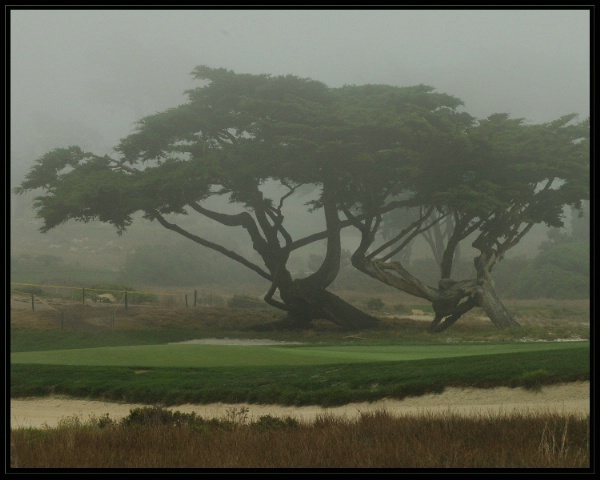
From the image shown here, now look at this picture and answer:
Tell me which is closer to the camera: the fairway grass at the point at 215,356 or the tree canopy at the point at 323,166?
the fairway grass at the point at 215,356

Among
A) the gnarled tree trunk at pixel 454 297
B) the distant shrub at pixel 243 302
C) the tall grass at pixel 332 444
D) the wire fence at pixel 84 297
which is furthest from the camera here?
the distant shrub at pixel 243 302

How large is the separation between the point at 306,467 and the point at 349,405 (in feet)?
14.4

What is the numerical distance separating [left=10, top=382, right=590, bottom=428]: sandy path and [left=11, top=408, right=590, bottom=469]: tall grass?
0.95m

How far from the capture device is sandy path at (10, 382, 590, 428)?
1034 cm

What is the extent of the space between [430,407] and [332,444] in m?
3.58

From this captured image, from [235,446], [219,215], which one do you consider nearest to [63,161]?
[219,215]

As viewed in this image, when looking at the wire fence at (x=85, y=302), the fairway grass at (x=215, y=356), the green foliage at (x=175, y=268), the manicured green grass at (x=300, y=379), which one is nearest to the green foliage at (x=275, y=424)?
the manicured green grass at (x=300, y=379)

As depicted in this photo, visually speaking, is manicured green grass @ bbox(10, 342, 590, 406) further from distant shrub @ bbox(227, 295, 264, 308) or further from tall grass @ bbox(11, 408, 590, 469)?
distant shrub @ bbox(227, 295, 264, 308)

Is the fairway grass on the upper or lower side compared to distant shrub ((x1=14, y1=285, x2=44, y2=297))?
lower

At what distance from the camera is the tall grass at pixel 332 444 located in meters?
7.62

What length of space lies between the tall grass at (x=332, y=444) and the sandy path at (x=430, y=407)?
95cm


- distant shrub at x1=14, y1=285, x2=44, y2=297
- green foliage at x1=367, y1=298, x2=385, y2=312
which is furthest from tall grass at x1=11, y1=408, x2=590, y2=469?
green foliage at x1=367, y1=298, x2=385, y2=312

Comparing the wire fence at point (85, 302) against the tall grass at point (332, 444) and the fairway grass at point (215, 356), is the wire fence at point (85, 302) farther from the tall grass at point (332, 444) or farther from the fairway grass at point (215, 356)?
the tall grass at point (332, 444)

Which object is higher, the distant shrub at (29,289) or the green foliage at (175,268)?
the green foliage at (175,268)
